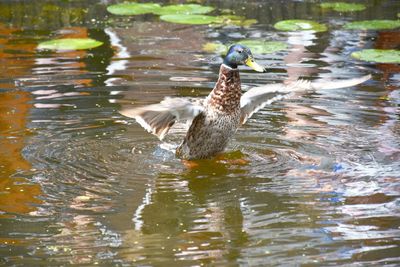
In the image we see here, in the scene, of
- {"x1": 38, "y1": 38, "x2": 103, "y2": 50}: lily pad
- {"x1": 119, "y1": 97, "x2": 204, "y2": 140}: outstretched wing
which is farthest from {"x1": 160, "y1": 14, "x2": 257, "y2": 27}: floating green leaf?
{"x1": 119, "y1": 97, "x2": 204, "y2": 140}: outstretched wing

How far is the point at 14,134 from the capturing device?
795 centimetres

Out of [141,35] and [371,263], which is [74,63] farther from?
[371,263]

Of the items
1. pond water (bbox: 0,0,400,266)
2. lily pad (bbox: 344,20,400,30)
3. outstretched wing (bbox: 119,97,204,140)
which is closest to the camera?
pond water (bbox: 0,0,400,266)

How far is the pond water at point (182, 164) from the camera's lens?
5535 millimetres

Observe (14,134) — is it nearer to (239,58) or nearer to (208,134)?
(208,134)

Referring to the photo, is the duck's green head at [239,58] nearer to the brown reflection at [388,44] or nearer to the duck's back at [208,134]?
the duck's back at [208,134]

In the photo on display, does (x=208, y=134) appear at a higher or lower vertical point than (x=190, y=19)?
lower

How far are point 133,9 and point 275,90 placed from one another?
5.49 meters

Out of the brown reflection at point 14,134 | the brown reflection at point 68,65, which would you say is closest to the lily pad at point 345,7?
the brown reflection at point 68,65

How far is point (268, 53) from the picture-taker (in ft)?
34.7

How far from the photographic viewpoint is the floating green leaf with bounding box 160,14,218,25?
1171 cm

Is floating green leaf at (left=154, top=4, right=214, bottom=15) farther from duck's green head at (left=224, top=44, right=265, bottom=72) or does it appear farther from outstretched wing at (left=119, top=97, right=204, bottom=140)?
outstretched wing at (left=119, top=97, right=204, bottom=140)

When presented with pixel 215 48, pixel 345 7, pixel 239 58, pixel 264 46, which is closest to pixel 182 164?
pixel 239 58

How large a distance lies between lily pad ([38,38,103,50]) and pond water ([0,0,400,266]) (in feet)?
0.38
